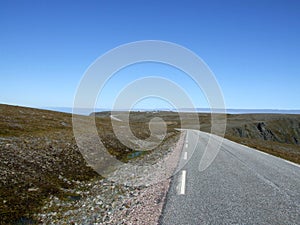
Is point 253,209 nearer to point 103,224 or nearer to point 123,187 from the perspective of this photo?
point 103,224

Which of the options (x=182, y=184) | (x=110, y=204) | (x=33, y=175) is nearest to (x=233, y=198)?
(x=182, y=184)

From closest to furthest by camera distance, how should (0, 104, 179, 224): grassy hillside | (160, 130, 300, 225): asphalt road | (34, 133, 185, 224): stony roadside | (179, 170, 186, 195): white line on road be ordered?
(160, 130, 300, 225): asphalt road
(34, 133, 185, 224): stony roadside
(179, 170, 186, 195): white line on road
(0, 104, 179, 224): grassy hillside

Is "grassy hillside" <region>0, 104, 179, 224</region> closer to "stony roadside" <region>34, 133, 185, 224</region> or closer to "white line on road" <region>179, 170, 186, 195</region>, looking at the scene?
"stony roadside" <region>34, 133, 185, 224</region>

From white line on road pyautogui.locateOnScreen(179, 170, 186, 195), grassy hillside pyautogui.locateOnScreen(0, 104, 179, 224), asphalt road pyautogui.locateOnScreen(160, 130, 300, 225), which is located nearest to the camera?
asphalt road pyautogui.locateOnScreen(160, 130, 300, 225)

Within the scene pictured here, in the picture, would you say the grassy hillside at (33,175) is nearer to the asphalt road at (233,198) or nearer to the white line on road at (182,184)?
the white line on road at (182,184)

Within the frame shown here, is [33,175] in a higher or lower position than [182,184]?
lower

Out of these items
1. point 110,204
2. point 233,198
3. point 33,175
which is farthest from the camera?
point 33,175

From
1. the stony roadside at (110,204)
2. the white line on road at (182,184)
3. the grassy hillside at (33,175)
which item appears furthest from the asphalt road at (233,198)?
the grassy hillside at (33,175)

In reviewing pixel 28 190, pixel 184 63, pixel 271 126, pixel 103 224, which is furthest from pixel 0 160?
pixel 271 126

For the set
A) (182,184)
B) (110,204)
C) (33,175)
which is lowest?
(110,204)

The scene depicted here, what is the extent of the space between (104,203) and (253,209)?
593cm

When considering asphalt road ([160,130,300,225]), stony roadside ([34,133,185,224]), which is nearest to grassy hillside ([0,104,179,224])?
stony roadside ([34,133,185,224])

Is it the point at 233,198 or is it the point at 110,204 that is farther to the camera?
the point at 110,204

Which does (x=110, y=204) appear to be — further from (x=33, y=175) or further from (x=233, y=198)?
(x=33, y=175)
